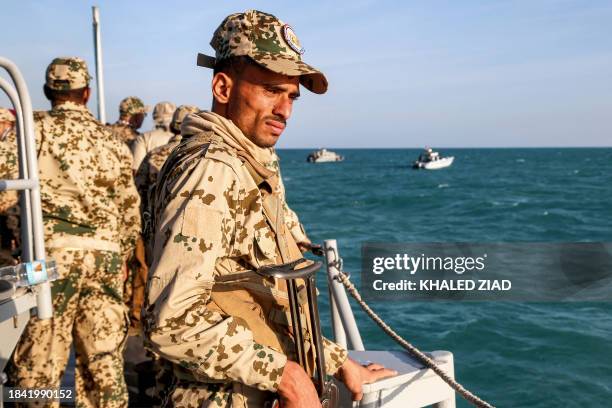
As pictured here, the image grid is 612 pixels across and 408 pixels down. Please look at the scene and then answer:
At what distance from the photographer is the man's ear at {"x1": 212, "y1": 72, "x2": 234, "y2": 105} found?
1826 millimetres

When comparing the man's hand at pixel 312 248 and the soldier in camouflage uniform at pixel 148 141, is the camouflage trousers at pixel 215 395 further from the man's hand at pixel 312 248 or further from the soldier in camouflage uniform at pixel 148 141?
the soldier in camouflage uniform at pixel 148 141

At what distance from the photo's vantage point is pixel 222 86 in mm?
1832

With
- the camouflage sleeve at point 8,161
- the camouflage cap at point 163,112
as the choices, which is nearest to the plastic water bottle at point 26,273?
the camouflage sleeve at point 8,161

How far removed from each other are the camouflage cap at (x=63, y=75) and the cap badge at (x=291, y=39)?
2.09 metres

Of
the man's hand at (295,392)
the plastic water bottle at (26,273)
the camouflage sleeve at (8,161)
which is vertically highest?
the camouflage sleeve at (8,161)

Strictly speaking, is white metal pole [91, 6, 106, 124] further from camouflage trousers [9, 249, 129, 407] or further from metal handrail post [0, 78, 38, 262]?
metal handrail post [0, 78, 38, 262]

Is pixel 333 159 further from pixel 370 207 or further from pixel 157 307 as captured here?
pixel 157 307

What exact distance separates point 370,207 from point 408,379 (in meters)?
34.9

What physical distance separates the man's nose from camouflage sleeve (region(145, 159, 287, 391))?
0.32 meters

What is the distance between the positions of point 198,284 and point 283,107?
0.61 m

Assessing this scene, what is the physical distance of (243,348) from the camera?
5.20 feet

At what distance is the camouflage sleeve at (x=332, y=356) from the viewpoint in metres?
1.98

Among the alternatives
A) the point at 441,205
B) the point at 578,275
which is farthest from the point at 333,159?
the point at 578,275

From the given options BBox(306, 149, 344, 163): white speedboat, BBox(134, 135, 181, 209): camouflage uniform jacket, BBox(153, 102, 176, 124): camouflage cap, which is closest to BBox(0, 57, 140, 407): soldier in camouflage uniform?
BBox(134, 135, 181, 209): camouflage uniform jacket
